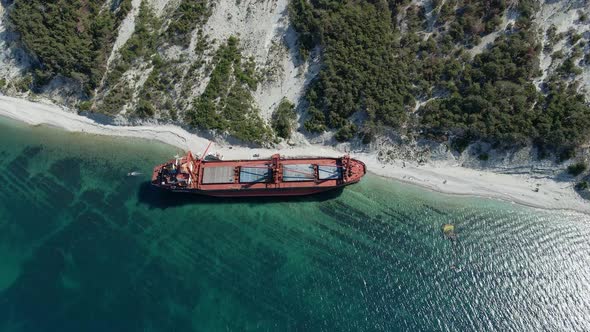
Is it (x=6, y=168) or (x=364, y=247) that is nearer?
(x=364, y=247)

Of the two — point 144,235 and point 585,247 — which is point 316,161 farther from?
point 585,247

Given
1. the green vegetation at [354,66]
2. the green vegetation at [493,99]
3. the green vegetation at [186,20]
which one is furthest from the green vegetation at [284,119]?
the green vegetation at [493,99]

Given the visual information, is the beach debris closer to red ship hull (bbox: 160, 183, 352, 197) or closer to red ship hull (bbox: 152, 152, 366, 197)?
red ship hull (bbox: 152, 152, 366, 197)

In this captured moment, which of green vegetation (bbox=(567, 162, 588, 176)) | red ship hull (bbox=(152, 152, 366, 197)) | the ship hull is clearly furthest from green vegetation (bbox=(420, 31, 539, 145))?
the ship hull

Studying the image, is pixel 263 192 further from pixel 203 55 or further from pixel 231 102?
pixel 203 55

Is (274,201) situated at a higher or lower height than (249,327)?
higher

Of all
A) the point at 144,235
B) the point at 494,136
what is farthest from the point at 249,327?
the point at 494,136

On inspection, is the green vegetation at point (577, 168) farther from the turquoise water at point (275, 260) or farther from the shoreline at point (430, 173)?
the turquoise water at point (275, 260)
